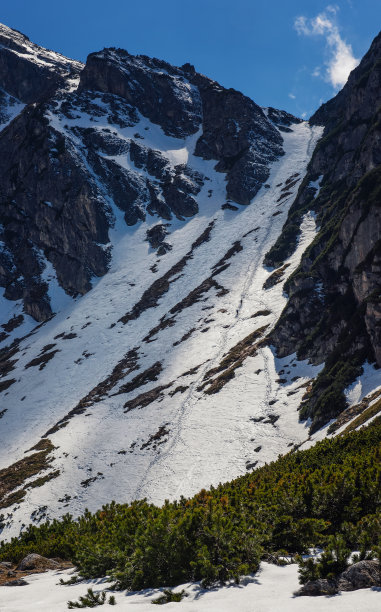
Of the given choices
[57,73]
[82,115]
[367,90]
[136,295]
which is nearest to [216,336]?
[136,295]

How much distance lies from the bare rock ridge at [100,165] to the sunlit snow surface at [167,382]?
32.1 feet

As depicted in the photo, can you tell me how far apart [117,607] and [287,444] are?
27.2 meters

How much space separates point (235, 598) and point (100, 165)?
125855 mm

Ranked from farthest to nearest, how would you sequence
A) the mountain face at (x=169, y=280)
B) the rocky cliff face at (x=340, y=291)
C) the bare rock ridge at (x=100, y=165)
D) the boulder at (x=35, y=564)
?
the bare rock ridge at (x=100, y=165) < the mountain face at (x=169, y=280) < the rocky cliff face at (x=340, y=291) < the boulder at (x=35, y=564)

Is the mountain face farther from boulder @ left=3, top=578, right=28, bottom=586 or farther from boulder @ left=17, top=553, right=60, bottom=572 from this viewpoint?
boulder @ left=3, top=578, right=28, bottom=586

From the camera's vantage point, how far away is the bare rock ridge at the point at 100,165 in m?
110

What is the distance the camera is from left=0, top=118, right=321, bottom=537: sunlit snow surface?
33844mm

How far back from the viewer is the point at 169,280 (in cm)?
8275

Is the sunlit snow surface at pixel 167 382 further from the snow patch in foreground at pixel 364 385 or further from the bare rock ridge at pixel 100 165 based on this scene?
the bare rock ridge at pixel 100 165

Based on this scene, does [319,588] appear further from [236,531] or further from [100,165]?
[100,165]

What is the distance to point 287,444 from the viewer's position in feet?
103

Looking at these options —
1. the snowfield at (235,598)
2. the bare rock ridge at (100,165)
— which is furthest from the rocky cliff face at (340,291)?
the bare rock ridge at (100,165)

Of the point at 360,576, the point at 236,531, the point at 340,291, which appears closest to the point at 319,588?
the point at 360,576

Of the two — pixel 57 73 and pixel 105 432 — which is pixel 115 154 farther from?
pixel 105 432
